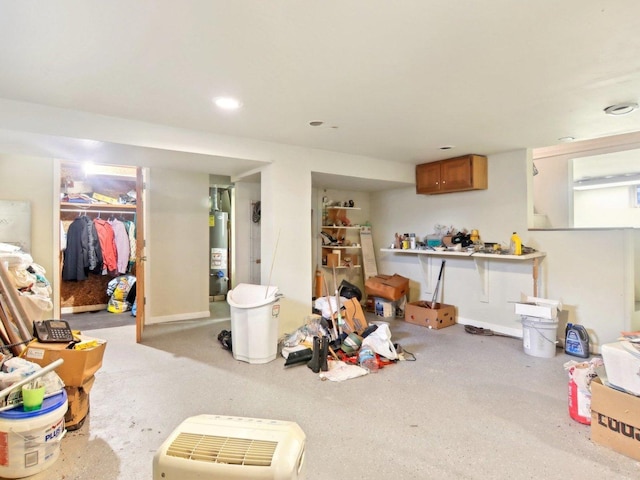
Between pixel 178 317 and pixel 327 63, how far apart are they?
4331 millimetres

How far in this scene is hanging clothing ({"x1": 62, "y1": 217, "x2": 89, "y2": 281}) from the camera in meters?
5.43

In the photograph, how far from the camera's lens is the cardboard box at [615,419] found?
196 centimetres

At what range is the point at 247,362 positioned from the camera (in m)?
3.43

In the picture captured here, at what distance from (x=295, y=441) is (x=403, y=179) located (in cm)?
468

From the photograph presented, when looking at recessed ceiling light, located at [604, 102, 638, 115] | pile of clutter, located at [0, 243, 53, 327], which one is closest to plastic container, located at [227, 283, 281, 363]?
pile of clutter, located at [0, 243, 53, 327]

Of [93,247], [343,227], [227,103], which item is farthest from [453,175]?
[93,247]

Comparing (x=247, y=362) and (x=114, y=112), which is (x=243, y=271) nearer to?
(x=247, y=362)

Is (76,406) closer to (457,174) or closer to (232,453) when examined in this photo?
(232,453)

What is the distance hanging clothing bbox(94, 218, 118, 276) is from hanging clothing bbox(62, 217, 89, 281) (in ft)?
0.67

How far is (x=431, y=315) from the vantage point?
4.78 m

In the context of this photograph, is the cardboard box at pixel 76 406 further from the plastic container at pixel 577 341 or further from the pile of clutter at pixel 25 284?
the plastic container at pixel 577 341

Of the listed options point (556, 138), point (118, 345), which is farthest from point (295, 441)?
point (556, 138)

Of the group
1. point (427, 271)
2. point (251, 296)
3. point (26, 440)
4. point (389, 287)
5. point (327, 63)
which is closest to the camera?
point (26, 440)

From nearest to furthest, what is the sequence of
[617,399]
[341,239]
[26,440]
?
1. [26,440]
2. [617,399]
3. [341,239]
